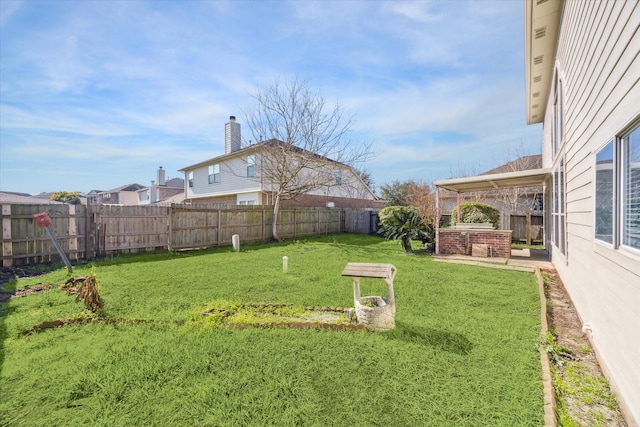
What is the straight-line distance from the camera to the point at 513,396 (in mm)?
2303

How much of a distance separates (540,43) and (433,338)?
26.5 ft

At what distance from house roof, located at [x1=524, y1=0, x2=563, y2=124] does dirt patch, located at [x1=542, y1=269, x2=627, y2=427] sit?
6.26m

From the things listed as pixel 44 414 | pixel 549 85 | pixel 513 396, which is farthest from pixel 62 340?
pixel 549 85

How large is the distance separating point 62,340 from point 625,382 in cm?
561

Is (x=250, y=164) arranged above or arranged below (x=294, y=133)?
below

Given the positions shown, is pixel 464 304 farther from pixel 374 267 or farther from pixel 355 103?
pixel 355 103

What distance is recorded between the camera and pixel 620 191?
2.43 metres

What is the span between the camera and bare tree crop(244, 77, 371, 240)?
13680 millimetres

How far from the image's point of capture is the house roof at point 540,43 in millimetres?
6078

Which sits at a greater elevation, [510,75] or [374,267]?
[510,75]

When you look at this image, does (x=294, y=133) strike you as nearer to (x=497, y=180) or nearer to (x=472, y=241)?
(x=497, y=180)

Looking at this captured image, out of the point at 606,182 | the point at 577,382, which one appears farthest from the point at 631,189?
the point at 577,382

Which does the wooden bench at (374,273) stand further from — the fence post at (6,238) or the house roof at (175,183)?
the house roof at (175,183)

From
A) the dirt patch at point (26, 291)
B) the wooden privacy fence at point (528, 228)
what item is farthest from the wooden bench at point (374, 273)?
the wooden privacy fence at point (528, 228)
